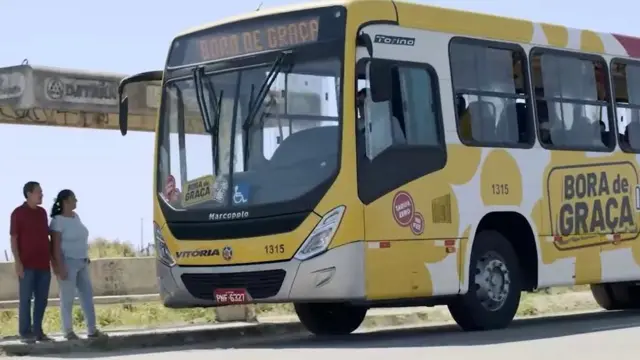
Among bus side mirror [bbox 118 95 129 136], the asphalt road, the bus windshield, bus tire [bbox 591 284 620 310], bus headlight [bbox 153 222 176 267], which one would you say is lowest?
the asphalt road

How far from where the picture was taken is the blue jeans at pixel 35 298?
50.0ft

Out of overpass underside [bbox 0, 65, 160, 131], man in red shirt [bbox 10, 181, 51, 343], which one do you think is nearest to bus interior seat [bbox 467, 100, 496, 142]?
man in red shirt [bbox 10, 181, 51, 343]

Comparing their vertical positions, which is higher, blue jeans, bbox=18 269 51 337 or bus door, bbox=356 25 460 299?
bus door, bbox=356 25 460 299

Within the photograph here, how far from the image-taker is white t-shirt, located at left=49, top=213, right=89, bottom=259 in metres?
15.7

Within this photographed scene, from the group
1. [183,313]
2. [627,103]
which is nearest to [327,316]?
[627,103]

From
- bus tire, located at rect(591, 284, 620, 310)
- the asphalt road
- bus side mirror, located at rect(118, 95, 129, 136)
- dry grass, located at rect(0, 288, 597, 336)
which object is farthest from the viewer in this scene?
dry grass, located at rect(0, 288, 597, 336)

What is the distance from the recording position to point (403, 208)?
Answer: 1452 cm

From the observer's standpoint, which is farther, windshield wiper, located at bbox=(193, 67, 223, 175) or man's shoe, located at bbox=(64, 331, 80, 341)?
man's shoe, located at bbox=(64, 331, 80, 341)

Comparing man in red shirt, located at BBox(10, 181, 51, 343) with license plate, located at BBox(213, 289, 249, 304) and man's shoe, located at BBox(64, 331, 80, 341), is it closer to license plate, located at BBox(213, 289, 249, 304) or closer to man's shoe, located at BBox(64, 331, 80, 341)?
man's shoe, located at BBox(64, 331, 80, 341)

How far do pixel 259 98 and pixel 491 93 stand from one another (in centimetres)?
280

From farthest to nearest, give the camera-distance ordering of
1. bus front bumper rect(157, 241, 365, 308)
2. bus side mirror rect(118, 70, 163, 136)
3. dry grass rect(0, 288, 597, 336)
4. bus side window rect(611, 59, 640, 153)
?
Result: dry grass rect(0, 288, 597, 336), bus side window rect(611, 59, 640, 153), bus side mirror rect(118, 70, 163, 136), bus front bumper rect(157, 241, 365, 308)

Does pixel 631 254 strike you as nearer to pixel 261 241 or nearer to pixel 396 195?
pixel 396 195

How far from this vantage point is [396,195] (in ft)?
47.4

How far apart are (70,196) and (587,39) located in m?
6.54
